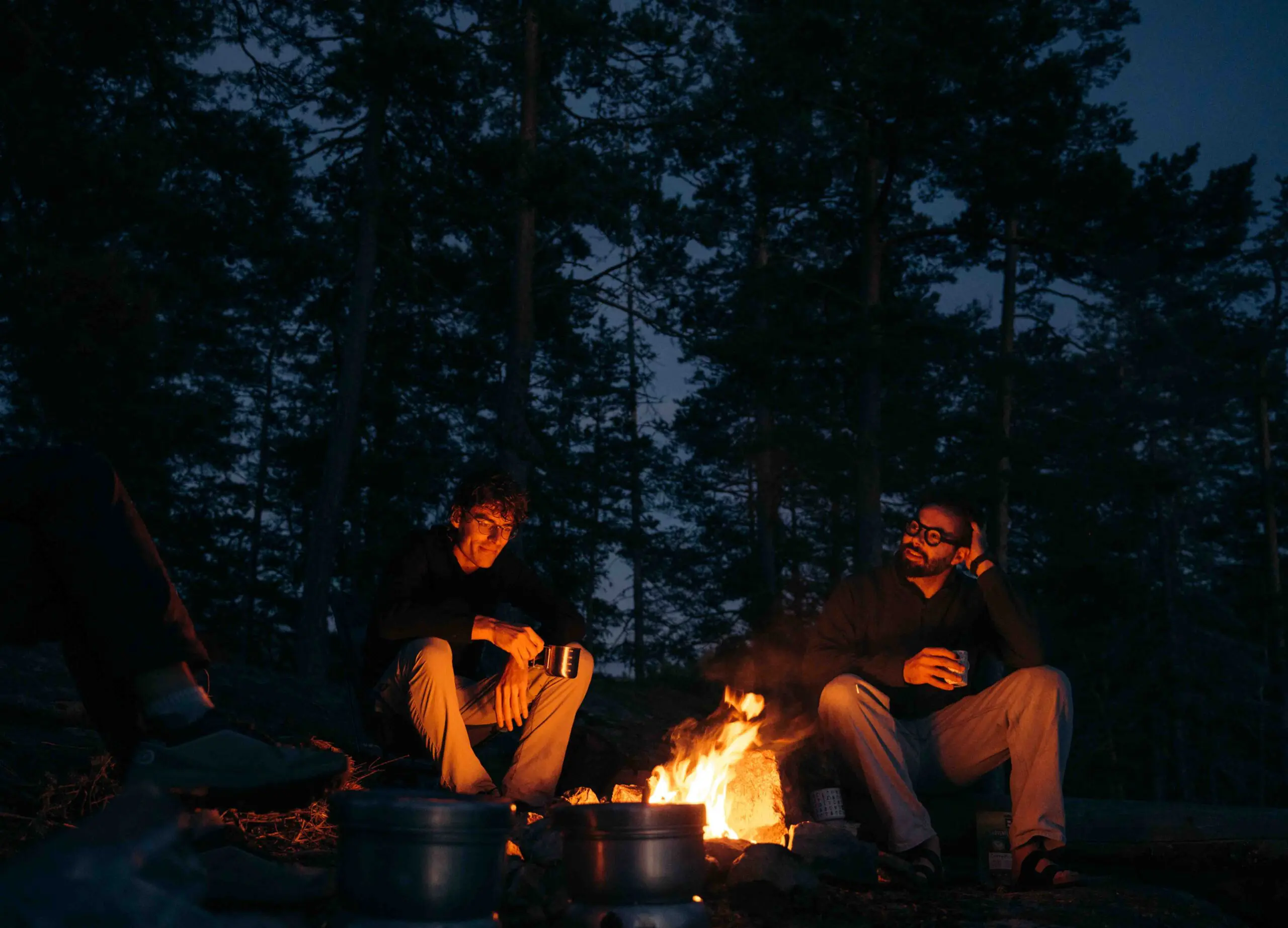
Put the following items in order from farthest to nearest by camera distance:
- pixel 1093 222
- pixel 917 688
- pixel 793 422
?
1. pixel 793 422
2. pixel 1093 222
3. pixel 917 688

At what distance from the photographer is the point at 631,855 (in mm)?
2352

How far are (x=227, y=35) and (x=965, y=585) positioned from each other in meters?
11.6

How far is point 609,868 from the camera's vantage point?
7.72 feet

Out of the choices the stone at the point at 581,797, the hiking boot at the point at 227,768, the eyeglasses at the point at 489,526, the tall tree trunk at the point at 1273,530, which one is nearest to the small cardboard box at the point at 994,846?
the stone at the point at 581,797

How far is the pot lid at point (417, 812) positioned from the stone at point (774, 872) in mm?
1106

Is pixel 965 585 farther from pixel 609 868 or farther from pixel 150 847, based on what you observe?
pixel 150 847

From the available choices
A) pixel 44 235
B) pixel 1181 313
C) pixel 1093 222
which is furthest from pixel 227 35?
pixel 1181 313

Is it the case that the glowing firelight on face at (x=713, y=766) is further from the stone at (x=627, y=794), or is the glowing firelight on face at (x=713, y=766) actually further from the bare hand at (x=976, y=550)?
the bare hand at (x=976, y=550)

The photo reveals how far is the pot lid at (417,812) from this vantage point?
1948 millimetres

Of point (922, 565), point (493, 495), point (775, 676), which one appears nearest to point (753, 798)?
point (922, 565)

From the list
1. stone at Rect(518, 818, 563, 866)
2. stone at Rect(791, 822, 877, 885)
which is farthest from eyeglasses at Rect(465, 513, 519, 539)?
stone at Rect(791, 822, 877, 885)

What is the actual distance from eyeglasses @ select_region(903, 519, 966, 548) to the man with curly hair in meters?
1.36

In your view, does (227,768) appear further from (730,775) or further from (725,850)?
(730,775)

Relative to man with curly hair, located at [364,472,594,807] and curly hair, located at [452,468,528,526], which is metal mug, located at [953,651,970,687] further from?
curly hair, located at [452,468,528,526]
